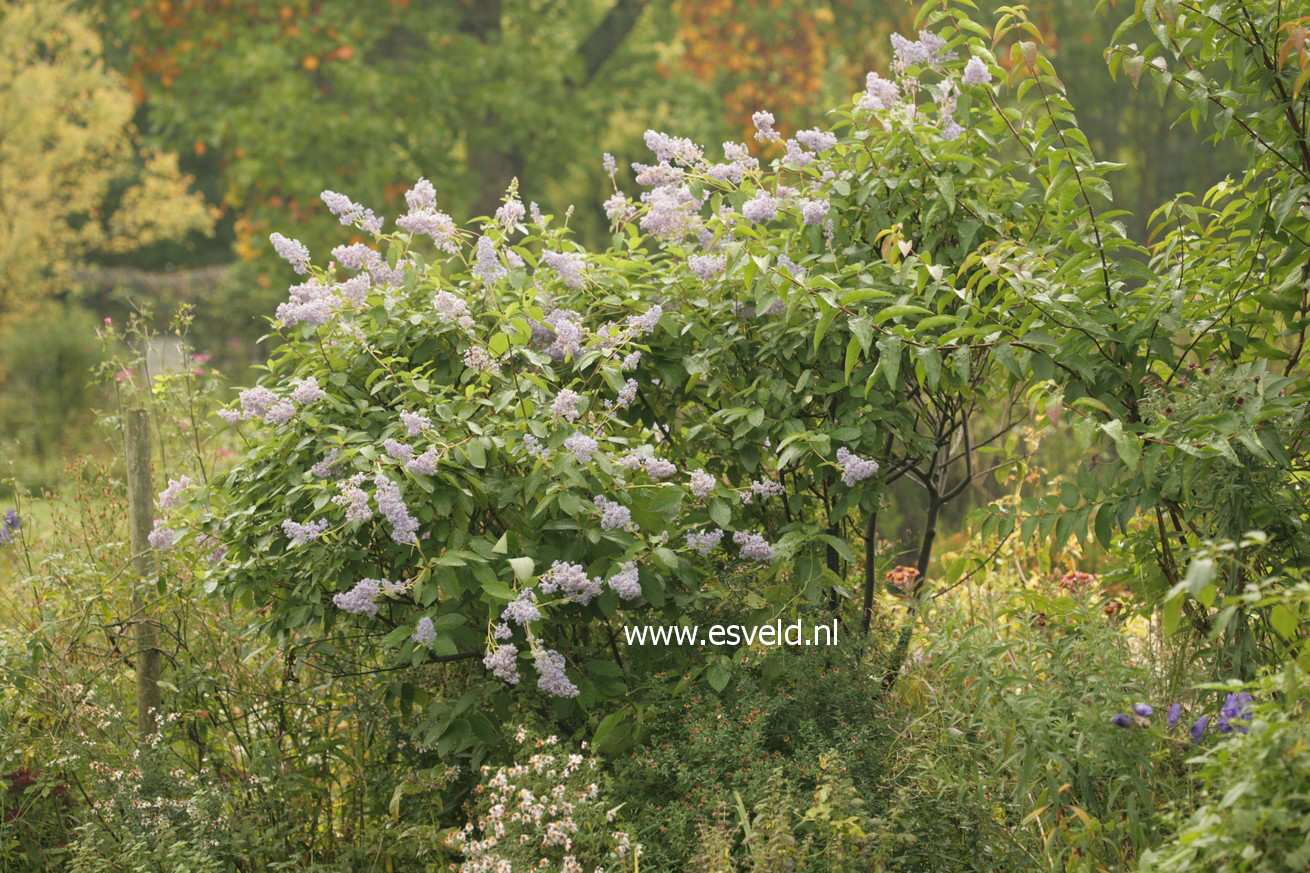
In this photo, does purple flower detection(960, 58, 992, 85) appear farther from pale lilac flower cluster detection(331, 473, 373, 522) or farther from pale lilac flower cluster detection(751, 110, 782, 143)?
pale lilac flower cluster detection(331, 473, 373, 522)

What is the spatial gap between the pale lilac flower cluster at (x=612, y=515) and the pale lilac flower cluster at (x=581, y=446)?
0.13 metres

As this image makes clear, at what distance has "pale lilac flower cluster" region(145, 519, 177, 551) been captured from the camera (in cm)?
356

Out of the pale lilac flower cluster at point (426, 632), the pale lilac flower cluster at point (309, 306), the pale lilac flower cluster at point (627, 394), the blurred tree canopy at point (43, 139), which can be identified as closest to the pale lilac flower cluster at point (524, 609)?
the pale lilac flower cluster at point (426, 632)

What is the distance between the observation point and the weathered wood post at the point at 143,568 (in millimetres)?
3887

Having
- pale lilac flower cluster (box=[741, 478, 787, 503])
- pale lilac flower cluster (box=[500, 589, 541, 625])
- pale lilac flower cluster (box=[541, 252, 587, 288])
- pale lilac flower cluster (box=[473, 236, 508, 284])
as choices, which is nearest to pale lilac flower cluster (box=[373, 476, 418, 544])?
pale lilac flower cluster (box=[500, 589, 541, 625])

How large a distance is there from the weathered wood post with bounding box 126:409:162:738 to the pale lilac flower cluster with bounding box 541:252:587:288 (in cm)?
158

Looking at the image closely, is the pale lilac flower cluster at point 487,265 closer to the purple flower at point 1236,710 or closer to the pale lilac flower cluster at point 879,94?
the pale lilac flower cluster at point 879,94

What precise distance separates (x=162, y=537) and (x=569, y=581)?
142 centimetres

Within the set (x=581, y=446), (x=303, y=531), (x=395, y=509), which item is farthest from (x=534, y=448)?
(x=303, y=531)

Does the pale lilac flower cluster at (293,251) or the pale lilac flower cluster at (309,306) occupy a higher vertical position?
the pale lilac flower cluster at (293,251)

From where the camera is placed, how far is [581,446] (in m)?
2.96

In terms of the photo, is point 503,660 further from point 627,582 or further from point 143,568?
point 143,568

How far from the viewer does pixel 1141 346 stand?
3242 mm

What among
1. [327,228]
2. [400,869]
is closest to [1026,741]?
[400,869]
